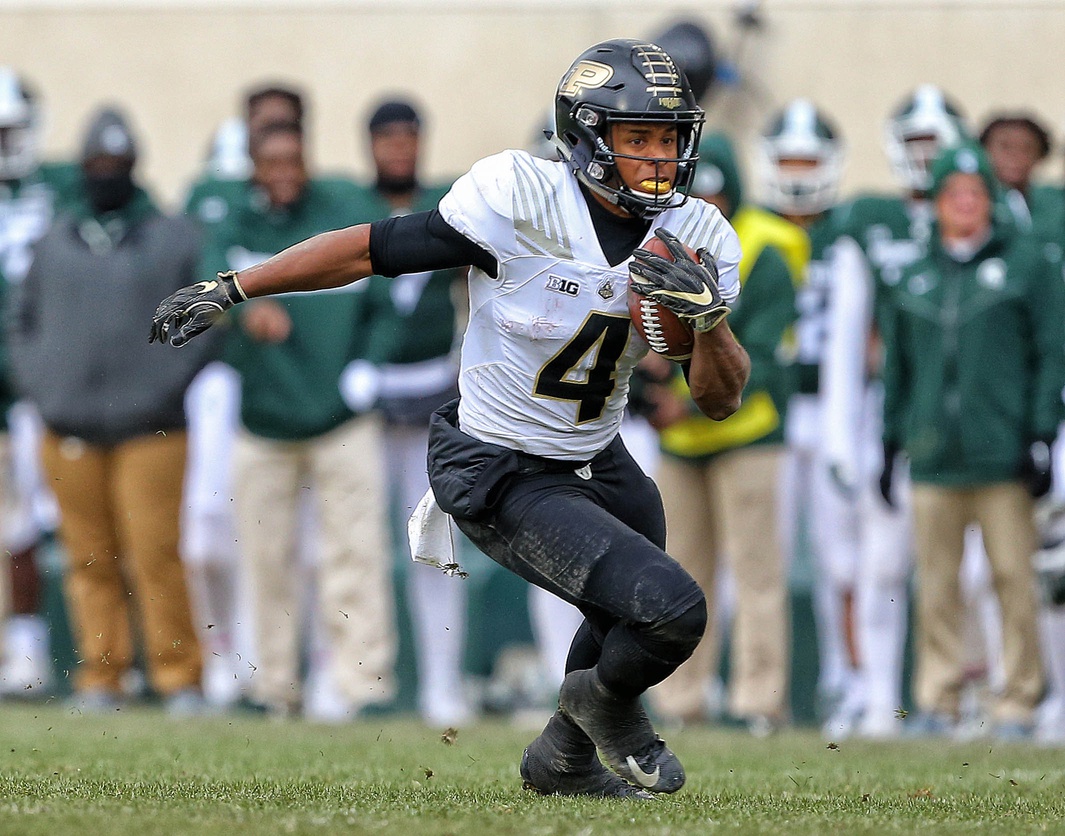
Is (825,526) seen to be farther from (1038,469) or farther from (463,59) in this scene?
(463,59)

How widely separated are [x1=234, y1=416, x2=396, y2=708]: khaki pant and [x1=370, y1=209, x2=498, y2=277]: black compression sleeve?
4.08 m

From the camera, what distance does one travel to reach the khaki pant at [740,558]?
9.16 m

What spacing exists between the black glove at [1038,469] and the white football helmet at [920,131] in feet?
6.17

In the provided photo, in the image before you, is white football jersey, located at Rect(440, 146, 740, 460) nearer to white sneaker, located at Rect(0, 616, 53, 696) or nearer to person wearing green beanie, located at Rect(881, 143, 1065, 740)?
person wearing green beanie, located at Rect(881, 143, 1065, 740)

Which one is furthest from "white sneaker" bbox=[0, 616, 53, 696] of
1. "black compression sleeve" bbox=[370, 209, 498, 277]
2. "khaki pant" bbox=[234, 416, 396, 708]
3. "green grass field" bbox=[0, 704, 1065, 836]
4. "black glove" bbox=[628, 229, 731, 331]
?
"black glove" bbox=[628, 229, 731, 331]

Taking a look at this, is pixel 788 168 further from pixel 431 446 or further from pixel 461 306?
pixel 431 446

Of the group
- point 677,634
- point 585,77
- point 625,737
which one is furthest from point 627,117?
point 625,737

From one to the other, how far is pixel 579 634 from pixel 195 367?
4.16m

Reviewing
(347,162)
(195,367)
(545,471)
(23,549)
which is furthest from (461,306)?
(545,471)

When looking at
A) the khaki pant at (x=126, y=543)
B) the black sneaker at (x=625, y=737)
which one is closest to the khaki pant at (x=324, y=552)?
the khaki pant at (x=126, y=543)

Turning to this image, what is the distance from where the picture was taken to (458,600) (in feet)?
31.6

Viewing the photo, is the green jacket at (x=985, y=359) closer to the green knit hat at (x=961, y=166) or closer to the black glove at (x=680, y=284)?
the green knit hat at (x=961, y=166)

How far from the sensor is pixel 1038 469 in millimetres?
8711

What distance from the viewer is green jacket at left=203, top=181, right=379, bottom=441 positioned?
9391mm
